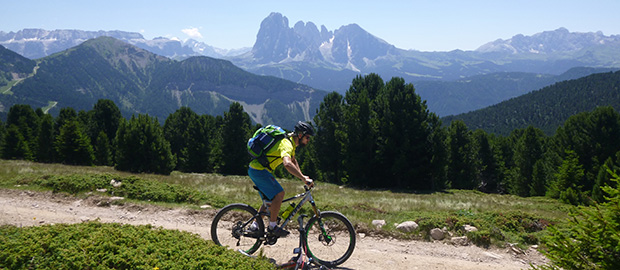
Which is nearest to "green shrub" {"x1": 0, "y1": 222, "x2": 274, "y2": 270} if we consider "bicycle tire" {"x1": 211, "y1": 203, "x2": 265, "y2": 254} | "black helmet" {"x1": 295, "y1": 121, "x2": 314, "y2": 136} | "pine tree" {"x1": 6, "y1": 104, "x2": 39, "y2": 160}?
"bicycle tire" {"x1": 211, "y1": 203, "x2": 265, "y2": 254}

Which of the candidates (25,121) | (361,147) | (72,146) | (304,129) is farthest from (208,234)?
(25,121)

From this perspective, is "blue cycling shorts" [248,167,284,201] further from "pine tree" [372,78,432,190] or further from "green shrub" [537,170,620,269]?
"pine tree" [372,78,432,190]

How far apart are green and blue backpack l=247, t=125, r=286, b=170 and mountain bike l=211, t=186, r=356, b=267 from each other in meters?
1.01

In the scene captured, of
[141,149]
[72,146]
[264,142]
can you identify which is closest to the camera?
[264,142]

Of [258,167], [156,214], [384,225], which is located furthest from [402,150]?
[258,167]

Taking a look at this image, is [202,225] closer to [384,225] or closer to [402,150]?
[384,225]

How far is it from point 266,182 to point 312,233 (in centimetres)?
147

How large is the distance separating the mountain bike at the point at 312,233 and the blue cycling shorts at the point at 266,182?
23cm

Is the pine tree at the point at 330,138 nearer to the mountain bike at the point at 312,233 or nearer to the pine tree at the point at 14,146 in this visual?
the mountain bike at the point at 312,233

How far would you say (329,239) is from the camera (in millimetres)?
7293

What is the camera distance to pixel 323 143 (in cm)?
4822

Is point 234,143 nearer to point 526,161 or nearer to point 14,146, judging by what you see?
point 14,146

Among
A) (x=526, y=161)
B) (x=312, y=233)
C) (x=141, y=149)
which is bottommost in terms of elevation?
(x=526, y=161)

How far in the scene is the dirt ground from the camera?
8.20 metres
